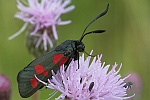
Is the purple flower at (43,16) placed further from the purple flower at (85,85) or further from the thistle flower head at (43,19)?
the purple flower at (85,85)

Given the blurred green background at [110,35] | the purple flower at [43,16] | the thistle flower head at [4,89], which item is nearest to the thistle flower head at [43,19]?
the purple flower at [43,16]

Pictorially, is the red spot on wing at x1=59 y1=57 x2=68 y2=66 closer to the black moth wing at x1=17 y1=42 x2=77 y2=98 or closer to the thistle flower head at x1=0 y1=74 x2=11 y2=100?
the black moth wing at x1=17 y1=42 x2=77 y2=98

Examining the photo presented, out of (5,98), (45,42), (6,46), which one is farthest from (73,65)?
(6,46)

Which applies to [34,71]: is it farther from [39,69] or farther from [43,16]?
[43,16]

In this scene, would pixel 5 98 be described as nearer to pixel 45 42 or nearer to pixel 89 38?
pixel 45 42

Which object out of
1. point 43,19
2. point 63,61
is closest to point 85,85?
point 63,61

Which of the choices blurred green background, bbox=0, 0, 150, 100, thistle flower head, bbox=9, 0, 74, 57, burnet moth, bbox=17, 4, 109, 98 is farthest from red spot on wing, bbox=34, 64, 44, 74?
blurred green background, bbox=0, 0, 150, 100

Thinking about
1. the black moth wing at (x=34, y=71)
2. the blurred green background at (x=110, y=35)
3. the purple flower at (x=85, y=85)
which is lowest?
the purple flower at (x=85, y=85)

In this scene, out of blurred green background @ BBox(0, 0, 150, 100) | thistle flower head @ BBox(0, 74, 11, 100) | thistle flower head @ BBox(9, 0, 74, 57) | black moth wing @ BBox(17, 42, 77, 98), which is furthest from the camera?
blurred green background @ BBox(0, 0, 150, 100)
